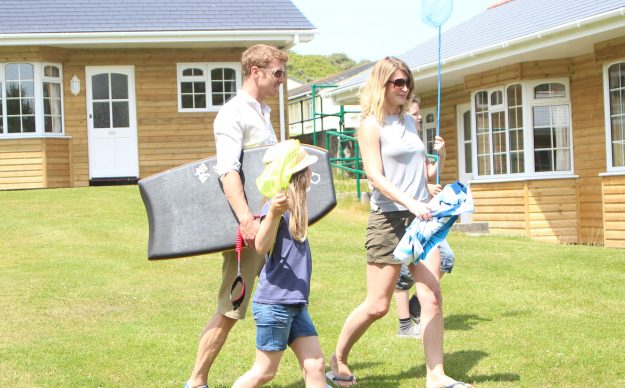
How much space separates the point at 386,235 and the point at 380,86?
0.85 m

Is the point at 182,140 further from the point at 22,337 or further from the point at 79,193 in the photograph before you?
the point at 22,337

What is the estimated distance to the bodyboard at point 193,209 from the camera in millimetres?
5199

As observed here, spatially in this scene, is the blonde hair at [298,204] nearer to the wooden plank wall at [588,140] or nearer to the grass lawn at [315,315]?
the grass lawn at [315,315]

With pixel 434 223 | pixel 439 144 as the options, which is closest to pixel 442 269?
pixel 439 144

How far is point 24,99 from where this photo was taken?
2077 cm

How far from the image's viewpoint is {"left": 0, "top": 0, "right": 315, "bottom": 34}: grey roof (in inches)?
829

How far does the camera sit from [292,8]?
22844 millimetres

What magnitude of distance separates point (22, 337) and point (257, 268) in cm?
320

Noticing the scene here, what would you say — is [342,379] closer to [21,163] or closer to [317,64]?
[21,163]

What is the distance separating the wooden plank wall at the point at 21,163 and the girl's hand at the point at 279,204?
674 inches

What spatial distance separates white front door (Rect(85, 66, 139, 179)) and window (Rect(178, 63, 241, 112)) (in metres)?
1.15

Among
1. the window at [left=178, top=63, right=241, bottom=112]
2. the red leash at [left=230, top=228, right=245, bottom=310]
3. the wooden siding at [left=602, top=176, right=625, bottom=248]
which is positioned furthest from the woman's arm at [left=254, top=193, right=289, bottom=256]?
the window at [left=178, top=63, right=241, bottom=112]

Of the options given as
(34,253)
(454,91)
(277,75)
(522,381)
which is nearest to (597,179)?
(454,91)

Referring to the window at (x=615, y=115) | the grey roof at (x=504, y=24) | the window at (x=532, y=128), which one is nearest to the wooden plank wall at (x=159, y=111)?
the grey roof at (x=504, y=24)
